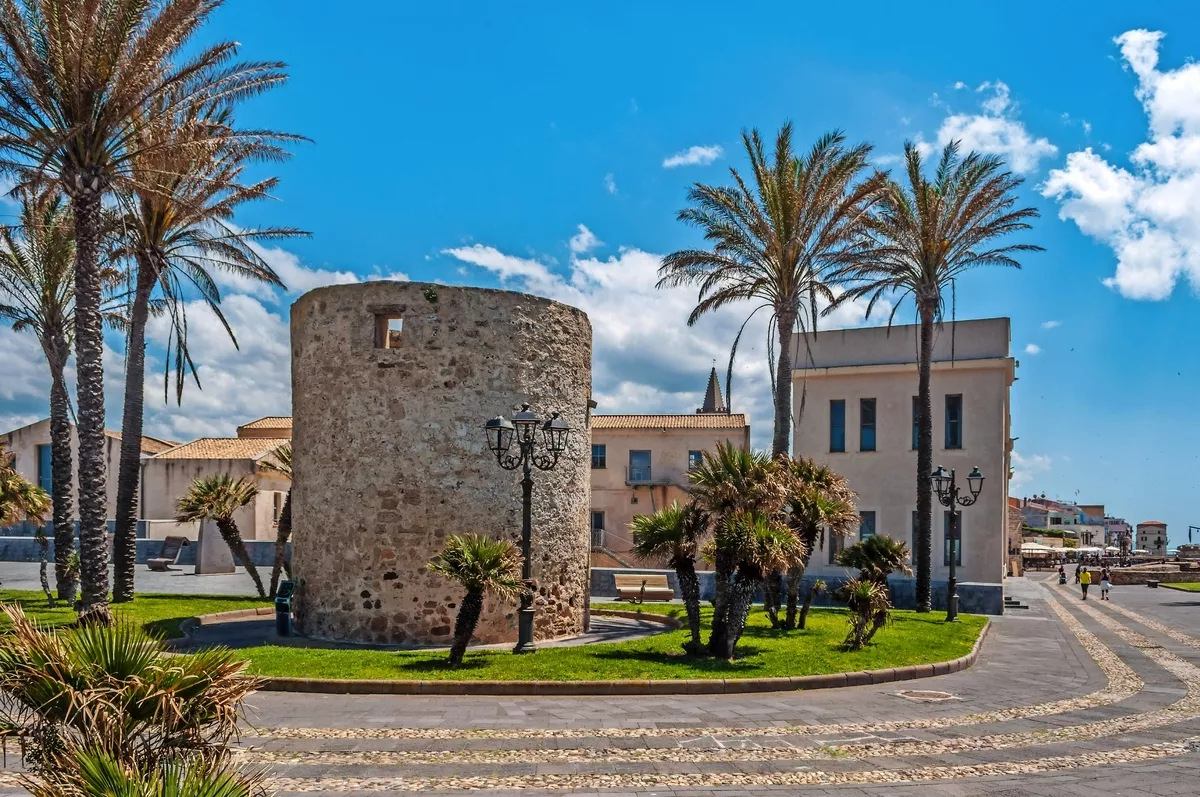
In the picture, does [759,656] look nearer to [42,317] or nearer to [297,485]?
[297,485]

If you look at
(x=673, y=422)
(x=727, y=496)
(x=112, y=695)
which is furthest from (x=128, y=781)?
(x=673, y=422)

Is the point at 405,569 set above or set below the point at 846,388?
below

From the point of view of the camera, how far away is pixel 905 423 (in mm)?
32625

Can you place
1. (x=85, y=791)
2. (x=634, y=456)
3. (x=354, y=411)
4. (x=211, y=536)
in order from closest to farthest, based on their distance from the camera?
(x=85, y=791) < (x=354, y=411) < (x=211, y=536) < (x=634, y=456)

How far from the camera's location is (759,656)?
15031 mm

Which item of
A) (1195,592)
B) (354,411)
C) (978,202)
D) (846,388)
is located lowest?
(1195,592)

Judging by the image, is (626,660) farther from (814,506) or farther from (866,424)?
(866,424)

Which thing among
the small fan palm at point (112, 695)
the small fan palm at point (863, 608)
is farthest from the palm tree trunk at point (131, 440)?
the small fan palm at point (112, 695)

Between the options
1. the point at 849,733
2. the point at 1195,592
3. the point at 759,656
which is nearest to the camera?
the point at 849,733

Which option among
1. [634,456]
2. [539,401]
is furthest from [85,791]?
[634,456]

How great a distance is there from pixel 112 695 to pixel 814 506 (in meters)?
14.4

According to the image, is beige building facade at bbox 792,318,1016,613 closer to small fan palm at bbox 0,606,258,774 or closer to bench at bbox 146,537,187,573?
bench at bbox 146,537,187,573

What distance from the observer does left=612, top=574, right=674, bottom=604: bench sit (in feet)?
84.3

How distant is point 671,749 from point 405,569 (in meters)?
7.80
